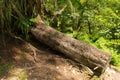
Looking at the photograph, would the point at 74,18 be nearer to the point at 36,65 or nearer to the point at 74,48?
the point at 74,48

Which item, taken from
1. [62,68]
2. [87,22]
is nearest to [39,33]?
[62,68]

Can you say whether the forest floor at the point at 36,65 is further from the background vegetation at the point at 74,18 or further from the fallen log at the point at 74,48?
the background vegetation at the point at 74,18

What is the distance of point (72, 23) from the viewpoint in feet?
16.2

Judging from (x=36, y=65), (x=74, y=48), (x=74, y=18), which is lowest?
(x=36, y=65)

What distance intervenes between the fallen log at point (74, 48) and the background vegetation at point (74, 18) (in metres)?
0.23

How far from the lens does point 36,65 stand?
3.55m

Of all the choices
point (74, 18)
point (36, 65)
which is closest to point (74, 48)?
point (36, 65)

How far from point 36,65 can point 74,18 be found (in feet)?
5.51

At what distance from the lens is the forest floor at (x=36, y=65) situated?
3338 mm

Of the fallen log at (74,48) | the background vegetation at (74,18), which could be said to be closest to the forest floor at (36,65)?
the fallen log at (74,48)

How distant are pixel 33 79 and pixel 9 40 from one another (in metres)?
1.02

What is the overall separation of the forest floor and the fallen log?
5.2 inches

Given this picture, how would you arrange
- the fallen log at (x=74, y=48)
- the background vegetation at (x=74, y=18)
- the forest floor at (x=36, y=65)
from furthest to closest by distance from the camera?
the background vegetation at (x=74, y=18)
the fallen log at (x=74, y=48)
the forest floor at (x=36, y=65)

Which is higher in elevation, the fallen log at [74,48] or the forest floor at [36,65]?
the fallen log at [74,48]
